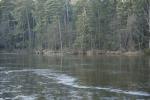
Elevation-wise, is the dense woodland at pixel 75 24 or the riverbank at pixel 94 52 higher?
the dense woodland at pixel 75 24

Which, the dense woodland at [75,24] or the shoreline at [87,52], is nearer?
the shoreline at [87,52]

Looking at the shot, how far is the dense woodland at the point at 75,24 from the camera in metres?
76.6

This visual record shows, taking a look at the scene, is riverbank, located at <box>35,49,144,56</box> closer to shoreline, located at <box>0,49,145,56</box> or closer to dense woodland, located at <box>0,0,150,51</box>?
shoreline, located at <box>0,49,145,56</box>

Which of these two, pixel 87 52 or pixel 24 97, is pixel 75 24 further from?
pixel 24 97

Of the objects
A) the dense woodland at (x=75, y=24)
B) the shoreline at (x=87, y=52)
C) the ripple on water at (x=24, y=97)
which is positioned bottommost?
the ripple on water at (x=24, y=97)

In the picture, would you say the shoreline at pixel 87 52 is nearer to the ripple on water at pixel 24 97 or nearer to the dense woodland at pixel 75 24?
the dense woodland at pixel 75 24

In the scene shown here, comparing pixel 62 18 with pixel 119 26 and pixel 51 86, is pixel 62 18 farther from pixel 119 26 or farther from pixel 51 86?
pixel 51 86

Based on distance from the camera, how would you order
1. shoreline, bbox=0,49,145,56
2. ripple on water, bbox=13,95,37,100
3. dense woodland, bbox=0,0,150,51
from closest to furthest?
ripple on water, bbox=13,95,37,100 → shoreline, bbox=0,49,145,56 → dense woodland, bbox=0,0,150,51

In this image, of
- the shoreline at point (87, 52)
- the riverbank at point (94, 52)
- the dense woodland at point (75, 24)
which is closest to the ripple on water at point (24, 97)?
the shoreline at point (87, 52)

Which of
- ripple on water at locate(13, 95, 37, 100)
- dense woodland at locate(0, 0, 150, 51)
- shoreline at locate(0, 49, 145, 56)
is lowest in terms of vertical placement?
ripple on water at locate(13, 95, 37, 100)

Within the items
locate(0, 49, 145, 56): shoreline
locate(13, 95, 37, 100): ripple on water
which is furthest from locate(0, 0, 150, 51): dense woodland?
locate(13, 95, 37, 100): ripple on water

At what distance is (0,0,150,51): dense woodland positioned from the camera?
76.6 metres

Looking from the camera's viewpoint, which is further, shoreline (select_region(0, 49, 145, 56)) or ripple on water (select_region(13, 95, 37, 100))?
shoreline (select_region(0, 49, 145, 56))

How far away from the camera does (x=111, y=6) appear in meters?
84.6
